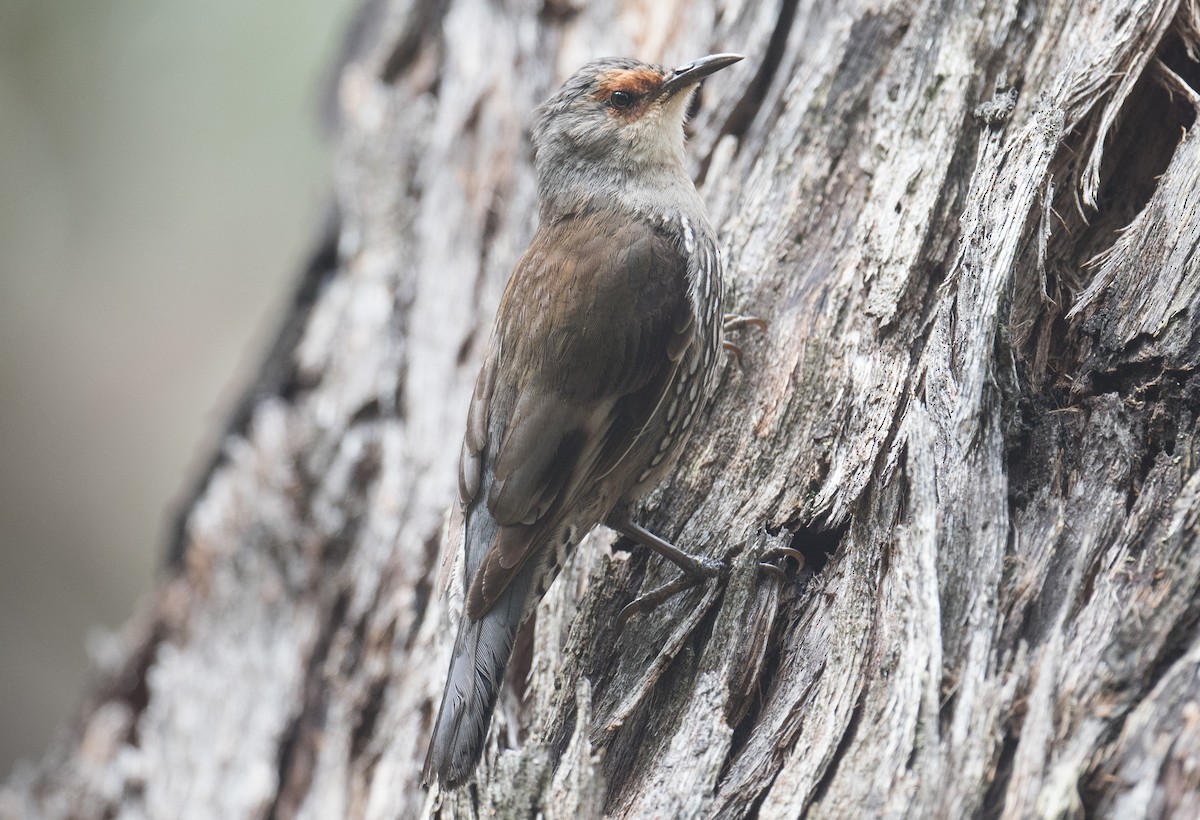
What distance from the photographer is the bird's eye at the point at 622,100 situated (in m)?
3.67

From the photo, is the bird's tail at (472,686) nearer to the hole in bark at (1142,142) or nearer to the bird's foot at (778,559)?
the bird's foot at (778,559)

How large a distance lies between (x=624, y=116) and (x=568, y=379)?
116cm

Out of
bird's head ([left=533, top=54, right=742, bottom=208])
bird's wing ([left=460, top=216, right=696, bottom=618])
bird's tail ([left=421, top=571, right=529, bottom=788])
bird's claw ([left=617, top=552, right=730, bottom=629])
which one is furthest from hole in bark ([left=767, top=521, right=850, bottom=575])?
bird's head ([left=533, top=54, right=742, bottom=208])

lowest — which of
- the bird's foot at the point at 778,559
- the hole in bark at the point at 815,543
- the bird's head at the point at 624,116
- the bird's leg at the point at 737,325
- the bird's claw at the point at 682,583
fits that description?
the bird's claw at the point at 682,583

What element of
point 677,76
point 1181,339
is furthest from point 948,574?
point 677,76

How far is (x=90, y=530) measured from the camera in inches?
309

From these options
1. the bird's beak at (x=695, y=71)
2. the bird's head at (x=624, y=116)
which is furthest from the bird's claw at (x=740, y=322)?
the bird's beak at (x=695, y=71)

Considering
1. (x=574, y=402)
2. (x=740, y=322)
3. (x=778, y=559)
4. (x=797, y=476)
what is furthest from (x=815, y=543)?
(x=740, y=322)

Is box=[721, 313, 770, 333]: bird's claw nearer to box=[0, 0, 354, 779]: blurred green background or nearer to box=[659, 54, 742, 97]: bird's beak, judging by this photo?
box=[659, 54, 742, 97]: bird's beak

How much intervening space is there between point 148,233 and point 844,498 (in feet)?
25.5

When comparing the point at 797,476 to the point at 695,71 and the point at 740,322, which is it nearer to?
the point at 740,322

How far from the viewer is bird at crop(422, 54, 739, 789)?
2.74m

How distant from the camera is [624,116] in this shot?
3.68m

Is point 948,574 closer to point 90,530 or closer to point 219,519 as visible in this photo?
point 219,519
